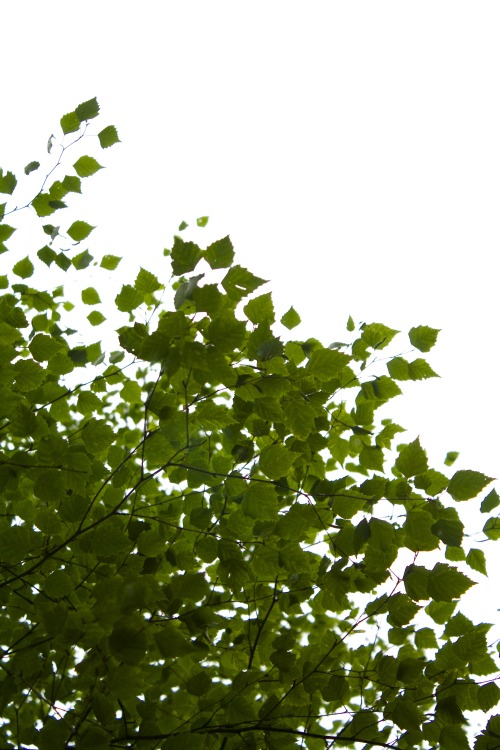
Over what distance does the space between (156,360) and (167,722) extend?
6.37ft

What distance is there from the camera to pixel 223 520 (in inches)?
105

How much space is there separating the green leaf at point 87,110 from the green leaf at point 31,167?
326 mm

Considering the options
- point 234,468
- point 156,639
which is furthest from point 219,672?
point 156,639

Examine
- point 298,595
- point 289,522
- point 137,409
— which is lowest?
point 298,595

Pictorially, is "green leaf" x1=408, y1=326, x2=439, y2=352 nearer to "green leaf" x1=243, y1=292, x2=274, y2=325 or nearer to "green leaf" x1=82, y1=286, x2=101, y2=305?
"green leaf" x1=243, y1=292, x2=274, y2=325

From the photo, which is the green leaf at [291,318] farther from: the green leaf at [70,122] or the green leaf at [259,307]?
the green leaf at [70,122]

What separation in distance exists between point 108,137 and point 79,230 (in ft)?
1.75

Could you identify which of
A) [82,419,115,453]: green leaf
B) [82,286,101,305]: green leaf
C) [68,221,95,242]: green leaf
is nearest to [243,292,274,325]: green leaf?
[82,419,115,453]: green leaf

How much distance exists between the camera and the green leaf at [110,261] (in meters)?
3.65

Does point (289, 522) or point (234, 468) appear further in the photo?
point (234, 468)

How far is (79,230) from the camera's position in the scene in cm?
339

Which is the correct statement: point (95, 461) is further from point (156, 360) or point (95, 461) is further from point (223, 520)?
point (156, 360)

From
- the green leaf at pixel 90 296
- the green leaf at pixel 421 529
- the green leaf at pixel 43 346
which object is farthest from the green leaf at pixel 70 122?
the green leaf at pixel 421 529

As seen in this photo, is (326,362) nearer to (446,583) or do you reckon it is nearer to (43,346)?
(446,583)
